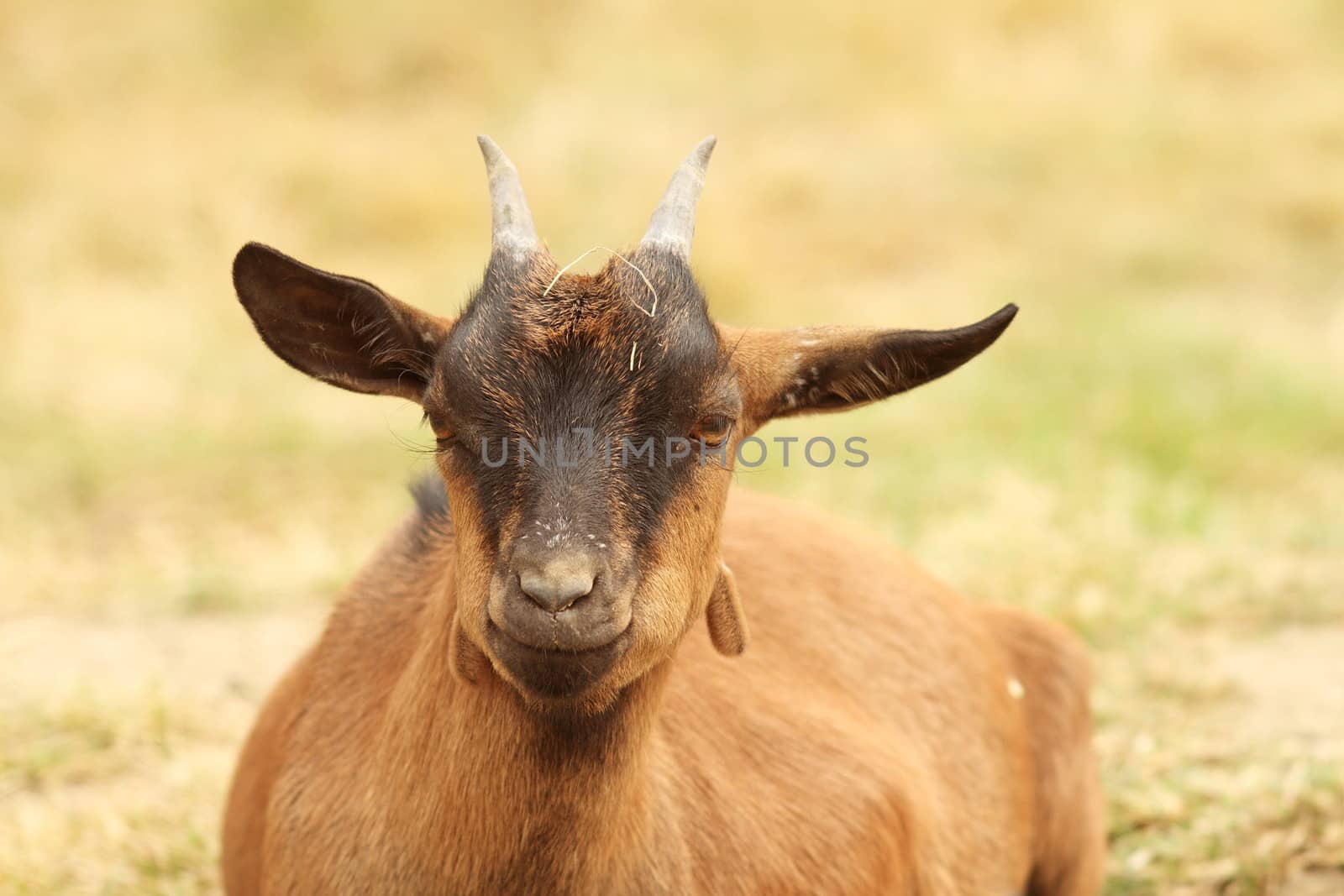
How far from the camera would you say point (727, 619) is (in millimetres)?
3287

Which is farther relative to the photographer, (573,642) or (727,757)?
(727,757)

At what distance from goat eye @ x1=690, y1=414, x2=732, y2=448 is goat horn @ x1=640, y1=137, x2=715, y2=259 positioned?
1.31ft

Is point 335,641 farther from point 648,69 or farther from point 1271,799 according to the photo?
point 648,69

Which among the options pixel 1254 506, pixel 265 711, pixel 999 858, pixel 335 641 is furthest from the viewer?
pixel 1254 506

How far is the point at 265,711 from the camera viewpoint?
416 centimetres

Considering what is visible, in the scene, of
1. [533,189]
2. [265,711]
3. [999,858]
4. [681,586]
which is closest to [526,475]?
[681,586]

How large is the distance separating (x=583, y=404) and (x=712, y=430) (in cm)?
30

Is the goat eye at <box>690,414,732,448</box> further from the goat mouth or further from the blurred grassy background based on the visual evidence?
the blurred grassy background

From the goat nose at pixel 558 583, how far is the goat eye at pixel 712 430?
17.2 inches

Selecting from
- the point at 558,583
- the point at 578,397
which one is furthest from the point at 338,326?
the point at 558,583

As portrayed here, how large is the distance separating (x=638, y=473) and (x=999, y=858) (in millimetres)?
2311

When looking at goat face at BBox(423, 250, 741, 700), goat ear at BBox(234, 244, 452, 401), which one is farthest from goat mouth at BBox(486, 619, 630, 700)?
goat ear at BBox(234, 244, 452, 401)

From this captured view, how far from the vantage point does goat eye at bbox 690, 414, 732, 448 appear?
9.72 ft

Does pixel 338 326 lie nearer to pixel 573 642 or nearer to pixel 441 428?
pixel 441 428
